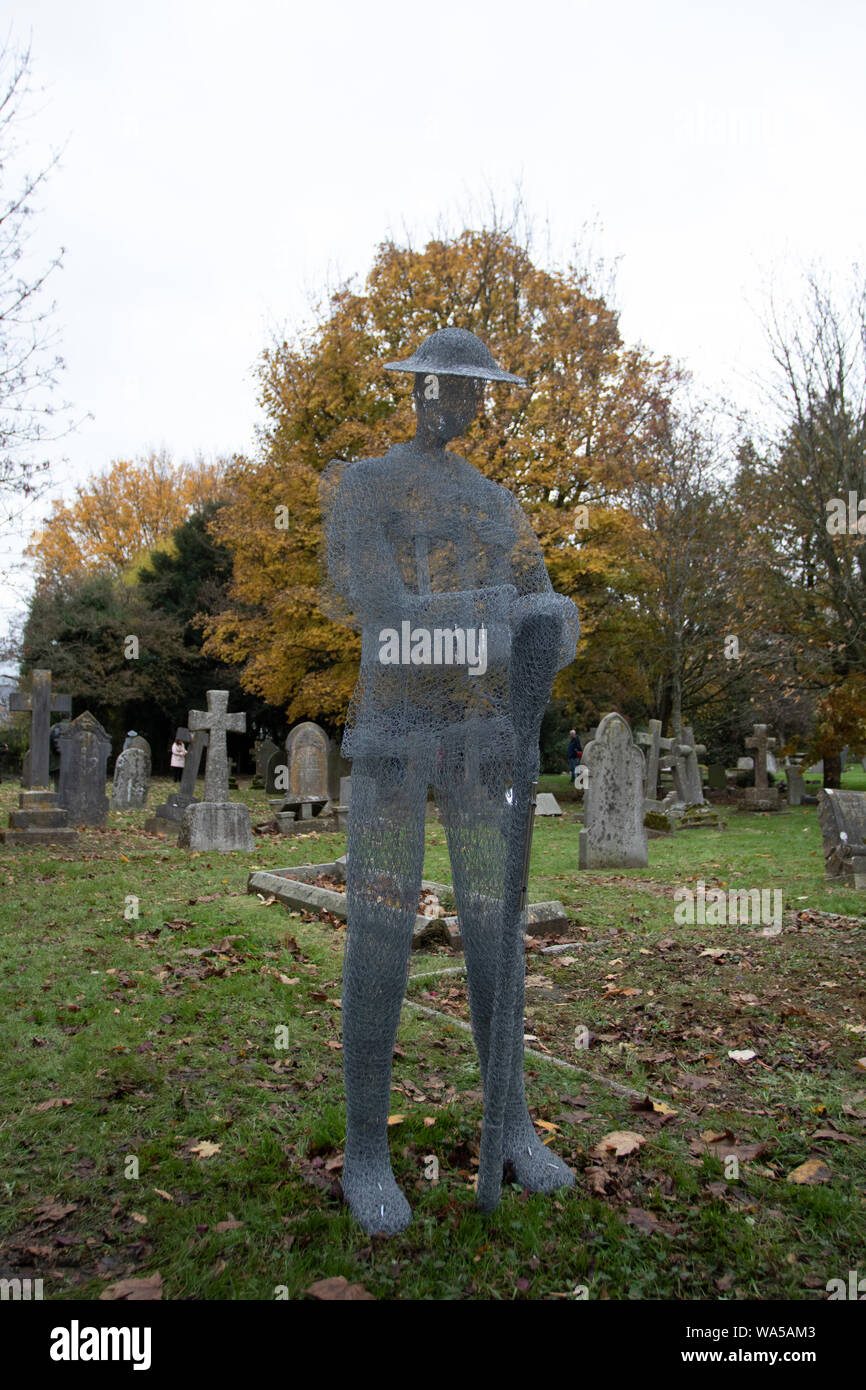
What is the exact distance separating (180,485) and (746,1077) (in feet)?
114

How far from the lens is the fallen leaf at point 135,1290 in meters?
2.36

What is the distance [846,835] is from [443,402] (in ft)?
24.3

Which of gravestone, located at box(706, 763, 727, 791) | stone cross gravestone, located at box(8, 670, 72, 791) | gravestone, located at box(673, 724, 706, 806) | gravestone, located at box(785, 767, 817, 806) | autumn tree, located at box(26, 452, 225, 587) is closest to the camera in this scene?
stone cross gravestone, located at box(8, 670, 72, 791)

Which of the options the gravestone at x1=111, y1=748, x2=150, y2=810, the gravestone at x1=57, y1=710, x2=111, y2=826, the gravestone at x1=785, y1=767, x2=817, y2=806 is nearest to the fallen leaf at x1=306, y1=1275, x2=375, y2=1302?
the gravestone at x1=57, y1=710, x2=111, y2=826

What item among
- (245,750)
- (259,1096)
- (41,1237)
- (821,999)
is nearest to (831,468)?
(821,999)

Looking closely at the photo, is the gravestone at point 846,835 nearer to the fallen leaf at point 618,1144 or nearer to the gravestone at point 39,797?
the fallen leaf at point 618,1144

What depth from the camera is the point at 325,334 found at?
16922mm

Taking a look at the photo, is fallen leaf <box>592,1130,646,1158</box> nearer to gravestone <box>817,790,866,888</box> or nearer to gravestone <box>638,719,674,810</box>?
gravestone <box>817,790,866,888</box>

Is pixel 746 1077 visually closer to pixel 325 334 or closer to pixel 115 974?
pixel 115 974

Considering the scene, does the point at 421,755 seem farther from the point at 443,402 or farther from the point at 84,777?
the point at 84,777

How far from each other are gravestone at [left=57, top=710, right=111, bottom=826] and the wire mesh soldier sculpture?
12.4 metres

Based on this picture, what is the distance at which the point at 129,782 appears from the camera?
17094 millimetres

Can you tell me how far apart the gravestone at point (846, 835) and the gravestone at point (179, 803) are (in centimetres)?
889

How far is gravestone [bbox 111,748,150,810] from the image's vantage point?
17.1 meters
